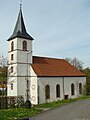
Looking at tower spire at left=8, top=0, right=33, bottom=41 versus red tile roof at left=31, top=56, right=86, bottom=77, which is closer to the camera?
red tile roof at left=31, top=56, right=86, bottom=77

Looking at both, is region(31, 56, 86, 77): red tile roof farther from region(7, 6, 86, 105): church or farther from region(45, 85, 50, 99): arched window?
region(45, 85, 50, 99): arched window

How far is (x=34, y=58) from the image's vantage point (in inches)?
1542

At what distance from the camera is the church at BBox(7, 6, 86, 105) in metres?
34.5

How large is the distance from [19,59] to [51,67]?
7.41m

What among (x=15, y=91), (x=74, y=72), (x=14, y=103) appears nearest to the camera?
(x=14, y=103)

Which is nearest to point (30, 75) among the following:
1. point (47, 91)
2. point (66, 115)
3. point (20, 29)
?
point (47, 91)

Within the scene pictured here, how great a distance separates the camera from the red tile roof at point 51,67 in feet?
118

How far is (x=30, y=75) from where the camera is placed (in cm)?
3562

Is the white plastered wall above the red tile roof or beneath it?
beneath

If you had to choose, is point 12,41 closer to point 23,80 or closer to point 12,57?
point 12,57

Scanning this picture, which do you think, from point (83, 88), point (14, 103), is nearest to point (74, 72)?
point (83, 88)

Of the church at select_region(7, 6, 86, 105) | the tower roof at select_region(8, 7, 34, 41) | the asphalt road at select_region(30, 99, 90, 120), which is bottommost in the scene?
the asphalt road at select_region(30, 99, 90, 120)

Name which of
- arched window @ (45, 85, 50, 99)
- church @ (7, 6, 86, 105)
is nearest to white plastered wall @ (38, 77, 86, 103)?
church @ (7, 6, 86, 105)

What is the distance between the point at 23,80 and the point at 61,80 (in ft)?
25.8
